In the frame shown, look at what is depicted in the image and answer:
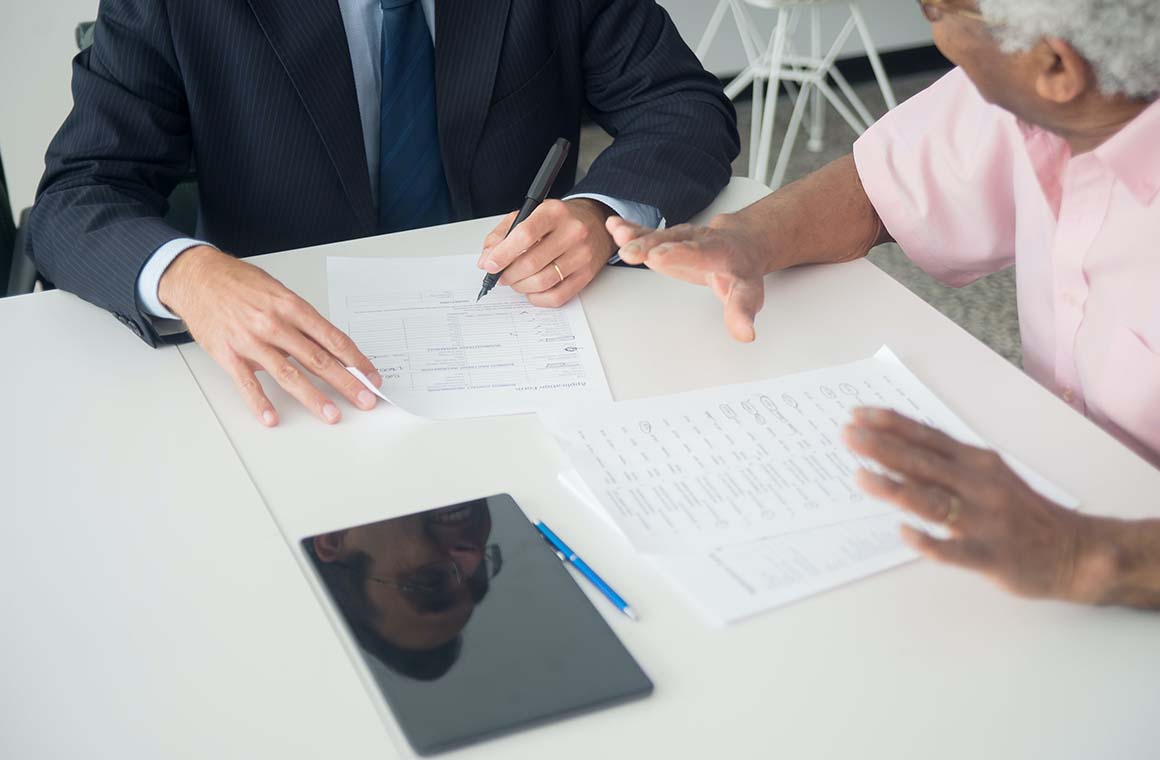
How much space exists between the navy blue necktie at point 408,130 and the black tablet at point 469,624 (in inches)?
30.9

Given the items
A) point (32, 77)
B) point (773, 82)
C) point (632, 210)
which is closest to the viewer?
point (632, 210)

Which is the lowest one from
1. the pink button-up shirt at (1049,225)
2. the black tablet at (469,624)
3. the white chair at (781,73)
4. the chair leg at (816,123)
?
the chair leg at (816,123)

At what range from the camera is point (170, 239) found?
1271 mm

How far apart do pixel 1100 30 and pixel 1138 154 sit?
0.20m

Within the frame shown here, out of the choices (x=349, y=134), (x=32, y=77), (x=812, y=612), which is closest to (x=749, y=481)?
(x=812, y=612)

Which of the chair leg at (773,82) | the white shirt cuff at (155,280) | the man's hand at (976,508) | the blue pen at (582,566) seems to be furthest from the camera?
the chair leg at (773,82)

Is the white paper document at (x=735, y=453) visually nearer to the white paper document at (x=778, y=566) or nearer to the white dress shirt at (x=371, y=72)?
the white paper document at (x=778, y=566)

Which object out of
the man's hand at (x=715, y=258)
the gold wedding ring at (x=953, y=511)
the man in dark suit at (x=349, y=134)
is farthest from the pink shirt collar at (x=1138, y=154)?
the man in dark suit at (x=349, y=134)

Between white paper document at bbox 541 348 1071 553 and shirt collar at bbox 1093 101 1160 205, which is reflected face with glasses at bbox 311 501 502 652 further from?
shirt collar at bbox 1093 101 1160 205

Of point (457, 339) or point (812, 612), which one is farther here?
point (457, 339)

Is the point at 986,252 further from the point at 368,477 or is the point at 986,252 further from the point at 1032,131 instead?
the point at 368,477

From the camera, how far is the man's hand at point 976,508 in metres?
0.75

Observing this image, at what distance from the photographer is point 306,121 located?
4.98 ft

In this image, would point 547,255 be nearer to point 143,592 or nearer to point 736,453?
point 736,453
